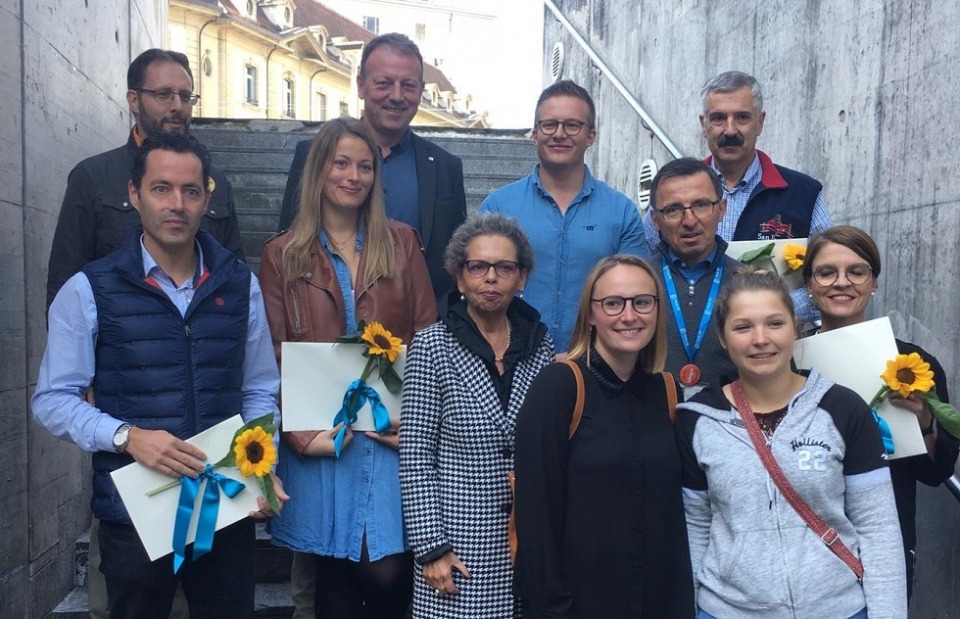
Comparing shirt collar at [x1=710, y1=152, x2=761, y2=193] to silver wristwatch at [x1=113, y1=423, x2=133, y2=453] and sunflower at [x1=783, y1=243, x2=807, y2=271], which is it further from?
silver wristwatch at [x1=113, y1=423, x2=133, y2=453]

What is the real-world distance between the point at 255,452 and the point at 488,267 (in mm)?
979

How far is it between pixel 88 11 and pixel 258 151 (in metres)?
2.38

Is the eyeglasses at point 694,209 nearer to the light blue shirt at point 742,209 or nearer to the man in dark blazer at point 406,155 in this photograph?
the light blue shirt at point 742,209

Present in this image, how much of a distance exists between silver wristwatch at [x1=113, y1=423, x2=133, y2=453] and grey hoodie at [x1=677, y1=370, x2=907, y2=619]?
173cm

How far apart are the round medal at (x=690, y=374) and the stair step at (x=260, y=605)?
7.76 ft

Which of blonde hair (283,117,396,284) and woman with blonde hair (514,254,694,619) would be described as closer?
woman with blonde hair (514,254,694,619)

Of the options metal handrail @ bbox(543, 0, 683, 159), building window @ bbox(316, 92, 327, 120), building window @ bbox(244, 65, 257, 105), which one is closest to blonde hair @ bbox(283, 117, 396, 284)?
metal handrail @ bbox(543, 0, 683, 159)

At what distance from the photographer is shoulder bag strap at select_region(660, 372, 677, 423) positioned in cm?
282

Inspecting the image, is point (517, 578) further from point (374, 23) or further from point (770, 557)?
point (374, 23)

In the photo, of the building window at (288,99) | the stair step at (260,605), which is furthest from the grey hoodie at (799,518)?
the building window at (288,99)

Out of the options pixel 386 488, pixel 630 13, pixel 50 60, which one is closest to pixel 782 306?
pixel 386 488

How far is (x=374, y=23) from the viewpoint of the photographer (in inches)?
3044

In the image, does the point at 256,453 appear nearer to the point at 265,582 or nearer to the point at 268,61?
the point at 265,582

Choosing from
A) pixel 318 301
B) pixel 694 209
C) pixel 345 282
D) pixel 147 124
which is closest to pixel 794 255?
pixel 694 209
